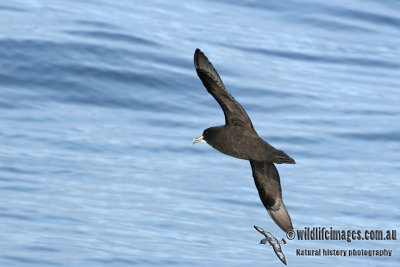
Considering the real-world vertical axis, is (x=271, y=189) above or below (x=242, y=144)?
below

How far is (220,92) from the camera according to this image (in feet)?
40.7

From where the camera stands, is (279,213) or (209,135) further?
(279,213)

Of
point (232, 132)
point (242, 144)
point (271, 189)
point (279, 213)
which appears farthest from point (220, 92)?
point (279, 213)

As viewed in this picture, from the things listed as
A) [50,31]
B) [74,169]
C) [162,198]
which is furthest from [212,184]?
[50,31]

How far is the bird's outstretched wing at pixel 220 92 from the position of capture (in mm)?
12289

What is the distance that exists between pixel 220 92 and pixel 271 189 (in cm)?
174

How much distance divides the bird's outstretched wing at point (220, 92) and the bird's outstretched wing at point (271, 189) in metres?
0.99

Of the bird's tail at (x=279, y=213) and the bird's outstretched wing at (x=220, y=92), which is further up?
the bird's outstretched wing at (x=220, y=92)

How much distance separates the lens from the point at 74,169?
32.3m

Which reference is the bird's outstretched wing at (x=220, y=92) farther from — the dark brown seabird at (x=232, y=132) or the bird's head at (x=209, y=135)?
the bird's head at (x=209, y=135)

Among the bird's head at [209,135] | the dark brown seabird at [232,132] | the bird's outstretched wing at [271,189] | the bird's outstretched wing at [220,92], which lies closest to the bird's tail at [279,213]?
the bird's outstretched wing at [271,189]

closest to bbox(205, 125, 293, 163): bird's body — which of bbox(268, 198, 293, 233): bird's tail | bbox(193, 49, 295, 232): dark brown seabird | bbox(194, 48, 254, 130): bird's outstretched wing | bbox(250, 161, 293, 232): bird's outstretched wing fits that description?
bbox(193, 49, 295, 232): dark brown seabird

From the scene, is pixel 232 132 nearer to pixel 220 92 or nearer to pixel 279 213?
pixel 220 92

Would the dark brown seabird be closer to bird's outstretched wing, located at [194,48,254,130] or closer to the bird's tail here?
bird's outstretched wing, located at [194,48,254,130]
